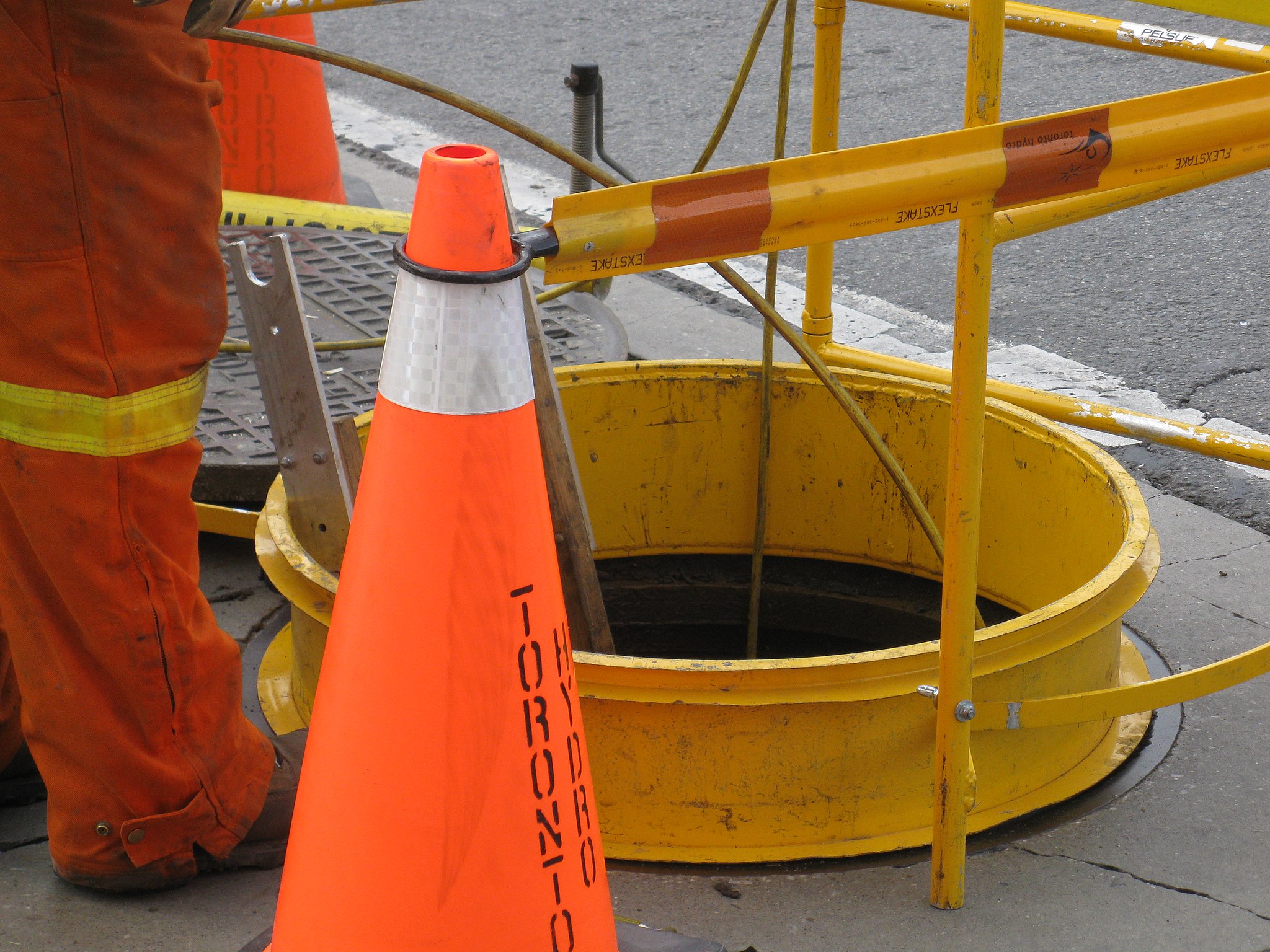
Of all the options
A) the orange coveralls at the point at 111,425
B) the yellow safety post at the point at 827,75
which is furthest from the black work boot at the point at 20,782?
the yellow safety post at the point at 827,75

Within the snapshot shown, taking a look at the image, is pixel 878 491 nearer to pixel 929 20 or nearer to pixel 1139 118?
pixel 1139 118

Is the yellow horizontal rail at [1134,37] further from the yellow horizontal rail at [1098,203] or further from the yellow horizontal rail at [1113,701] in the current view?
the yellow horizontal rail at [1113,701]

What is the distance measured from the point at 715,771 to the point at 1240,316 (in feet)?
10.0

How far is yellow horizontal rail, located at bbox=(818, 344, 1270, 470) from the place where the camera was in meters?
2.60

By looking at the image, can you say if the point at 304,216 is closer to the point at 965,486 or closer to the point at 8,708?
the point at 8,708

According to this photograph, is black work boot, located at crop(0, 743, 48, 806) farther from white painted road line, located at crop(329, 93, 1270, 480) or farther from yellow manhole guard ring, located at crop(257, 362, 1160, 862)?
white painted road line, located at crop(329, 93, 1270, 480)

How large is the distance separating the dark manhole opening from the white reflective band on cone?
1.74 metres

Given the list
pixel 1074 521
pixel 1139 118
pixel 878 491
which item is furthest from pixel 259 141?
pixel 1139 118

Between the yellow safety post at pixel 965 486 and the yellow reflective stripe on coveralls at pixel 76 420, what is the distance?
3.40ft

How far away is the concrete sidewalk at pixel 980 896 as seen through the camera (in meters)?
2.07

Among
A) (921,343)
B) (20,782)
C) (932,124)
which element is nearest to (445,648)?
(20,782)

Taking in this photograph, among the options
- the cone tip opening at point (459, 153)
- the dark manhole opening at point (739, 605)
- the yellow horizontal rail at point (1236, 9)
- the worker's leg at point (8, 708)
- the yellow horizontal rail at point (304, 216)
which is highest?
the yellow horizontal rail at point (1236, 9)

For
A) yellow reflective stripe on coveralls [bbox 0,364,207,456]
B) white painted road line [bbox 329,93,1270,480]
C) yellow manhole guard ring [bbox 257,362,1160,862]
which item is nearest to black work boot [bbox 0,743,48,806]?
yellow manhole guard ring [bbox 257,362,1160,862]

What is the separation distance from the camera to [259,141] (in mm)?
4820
